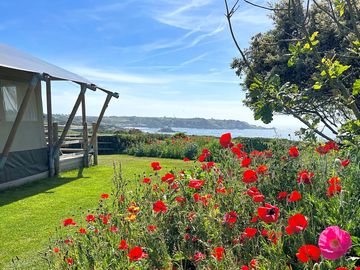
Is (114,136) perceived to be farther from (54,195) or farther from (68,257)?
(68,257)

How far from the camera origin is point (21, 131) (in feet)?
33.0

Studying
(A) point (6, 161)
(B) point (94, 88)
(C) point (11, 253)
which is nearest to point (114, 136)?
(B) point (94, 88)

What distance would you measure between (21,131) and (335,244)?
1021 cm

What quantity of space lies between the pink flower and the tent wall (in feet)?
29.4

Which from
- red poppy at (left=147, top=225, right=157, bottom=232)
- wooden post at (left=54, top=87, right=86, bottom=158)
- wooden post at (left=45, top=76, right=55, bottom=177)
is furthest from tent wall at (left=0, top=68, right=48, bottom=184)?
red poppy at (left=147, top=225, right=157, bottom=232)

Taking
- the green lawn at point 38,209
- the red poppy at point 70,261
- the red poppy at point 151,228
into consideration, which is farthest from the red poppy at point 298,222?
the green lawn at point 38,209

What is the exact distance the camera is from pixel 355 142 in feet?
10.8

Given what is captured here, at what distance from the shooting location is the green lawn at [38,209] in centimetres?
462

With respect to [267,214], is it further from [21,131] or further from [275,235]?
[21,131]

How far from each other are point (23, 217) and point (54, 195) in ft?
5.66

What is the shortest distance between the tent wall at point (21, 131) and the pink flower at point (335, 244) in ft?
29.4

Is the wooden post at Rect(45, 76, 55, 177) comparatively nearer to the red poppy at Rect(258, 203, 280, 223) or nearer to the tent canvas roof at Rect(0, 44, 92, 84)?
the tent canvas roof at Rect(0, 44, 92, 84)

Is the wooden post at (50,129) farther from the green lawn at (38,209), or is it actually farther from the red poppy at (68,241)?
the red poppy at (68,241)

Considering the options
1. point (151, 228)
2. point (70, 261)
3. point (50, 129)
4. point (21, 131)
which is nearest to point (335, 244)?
point (151, 228)
